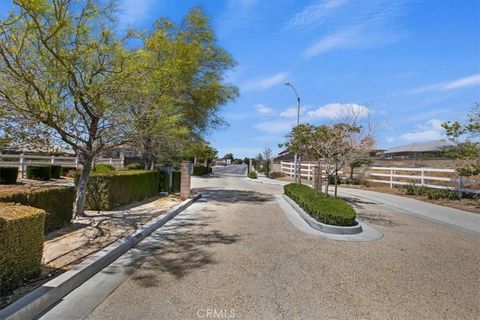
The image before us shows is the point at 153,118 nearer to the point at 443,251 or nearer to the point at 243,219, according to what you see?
the point at 243,219

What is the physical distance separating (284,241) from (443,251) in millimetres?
3238

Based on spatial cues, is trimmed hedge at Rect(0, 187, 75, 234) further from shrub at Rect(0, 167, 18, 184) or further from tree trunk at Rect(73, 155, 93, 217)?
shrub at Rect(0, 167, 18, 184)

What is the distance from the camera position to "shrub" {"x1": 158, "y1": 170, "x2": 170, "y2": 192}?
17453mm

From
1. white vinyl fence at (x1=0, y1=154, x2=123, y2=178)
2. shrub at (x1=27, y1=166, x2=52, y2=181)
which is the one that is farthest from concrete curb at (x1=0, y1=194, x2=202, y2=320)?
shrub at (x1=27, y1=166, x2=52, y2=181)

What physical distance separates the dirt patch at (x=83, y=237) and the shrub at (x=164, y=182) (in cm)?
537

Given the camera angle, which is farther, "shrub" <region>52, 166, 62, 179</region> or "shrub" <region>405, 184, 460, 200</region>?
"shrub" <region>52, 166, 62, 179</region>

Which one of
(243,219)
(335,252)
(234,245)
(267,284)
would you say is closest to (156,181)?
(243,219)

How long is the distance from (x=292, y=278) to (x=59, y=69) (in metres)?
5.68

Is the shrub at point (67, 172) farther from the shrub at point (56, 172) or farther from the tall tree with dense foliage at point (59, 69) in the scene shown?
the tall tree with dense foliage at point (59, 69)

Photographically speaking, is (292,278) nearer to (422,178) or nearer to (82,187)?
(82,187)

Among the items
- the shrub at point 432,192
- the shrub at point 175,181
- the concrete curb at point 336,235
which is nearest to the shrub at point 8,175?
the shrub at point 175,181

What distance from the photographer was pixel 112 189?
11.1 meters

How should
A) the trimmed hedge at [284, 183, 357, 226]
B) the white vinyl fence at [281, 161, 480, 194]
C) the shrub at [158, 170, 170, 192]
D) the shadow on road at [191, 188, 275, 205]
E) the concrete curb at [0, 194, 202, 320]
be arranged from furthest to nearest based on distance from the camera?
the white vinyl fence at [281, 161, 480, 194] < the shrub at [158, 170, 170, 192] < the shadow on road at [191, 188, 275, 205] < the trimmed hedge at [284, 183, 357, 226] < the concrete curb at [0, 194, 202, 320]

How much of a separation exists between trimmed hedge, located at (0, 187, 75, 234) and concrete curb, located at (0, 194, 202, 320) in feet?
5.37
